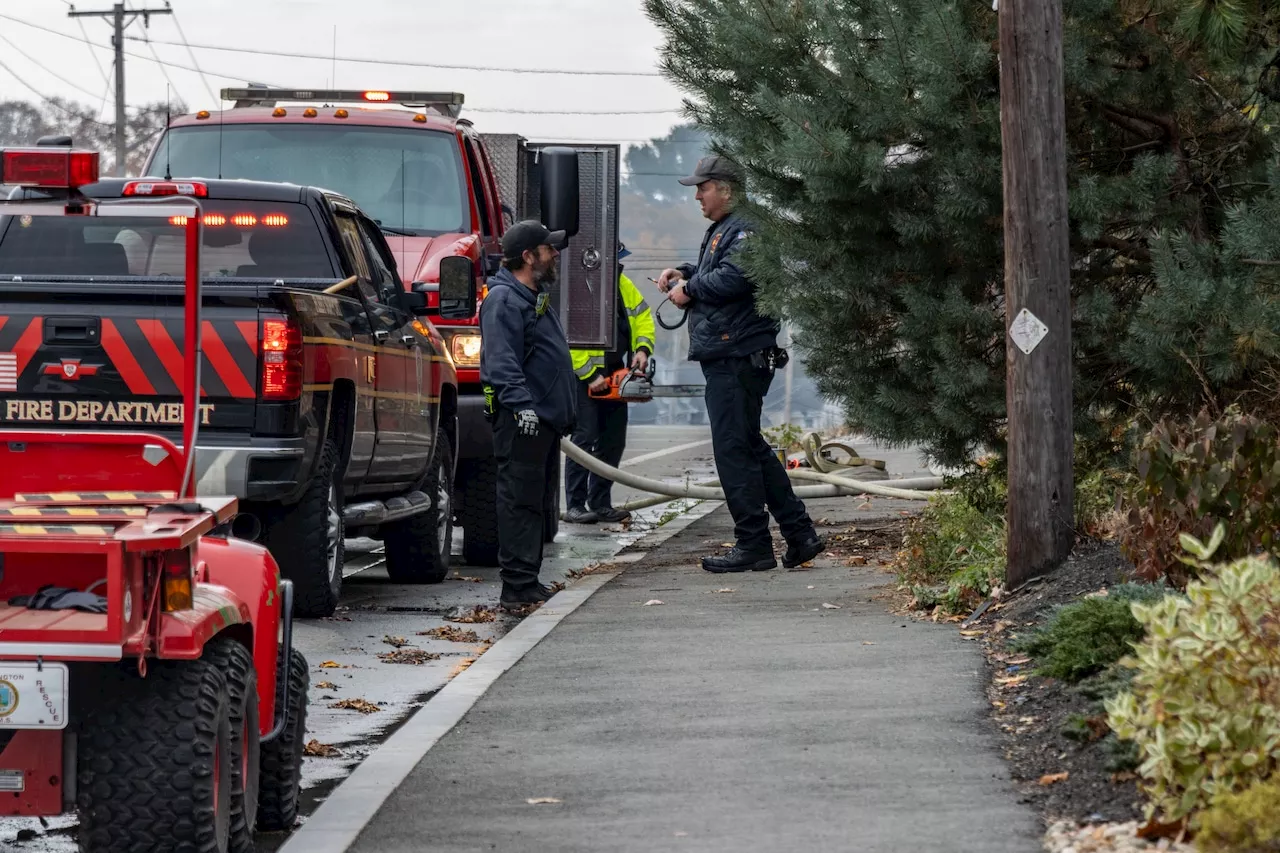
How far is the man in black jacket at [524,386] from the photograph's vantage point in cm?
951

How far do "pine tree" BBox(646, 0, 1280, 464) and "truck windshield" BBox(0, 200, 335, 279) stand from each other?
215 cm

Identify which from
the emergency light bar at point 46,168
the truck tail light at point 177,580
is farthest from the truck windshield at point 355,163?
the truck tail light at point 177,580

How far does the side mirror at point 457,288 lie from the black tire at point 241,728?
213 inches

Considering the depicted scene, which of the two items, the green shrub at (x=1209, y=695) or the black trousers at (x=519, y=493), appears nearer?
the green shrub at (x=1209, y=695)

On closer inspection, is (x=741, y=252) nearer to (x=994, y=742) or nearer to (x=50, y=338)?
(x=50, y=338)

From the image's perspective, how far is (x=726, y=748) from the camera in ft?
19.2

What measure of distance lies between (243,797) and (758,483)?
5.86 metres

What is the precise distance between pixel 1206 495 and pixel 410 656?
3409 millimetres

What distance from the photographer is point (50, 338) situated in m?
8.01

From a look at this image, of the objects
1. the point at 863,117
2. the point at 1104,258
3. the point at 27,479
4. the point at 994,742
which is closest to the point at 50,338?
the point at 27,479

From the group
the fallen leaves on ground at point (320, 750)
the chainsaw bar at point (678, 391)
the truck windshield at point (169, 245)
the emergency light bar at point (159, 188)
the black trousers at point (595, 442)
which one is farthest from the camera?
the chainsaw bar at point (678, 391)

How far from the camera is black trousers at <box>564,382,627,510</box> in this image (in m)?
14.7

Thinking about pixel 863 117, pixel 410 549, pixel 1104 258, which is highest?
pixel 863 117

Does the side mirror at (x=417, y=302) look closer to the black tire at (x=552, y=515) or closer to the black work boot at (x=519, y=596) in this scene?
the black work boot at (x=519, y=596)
